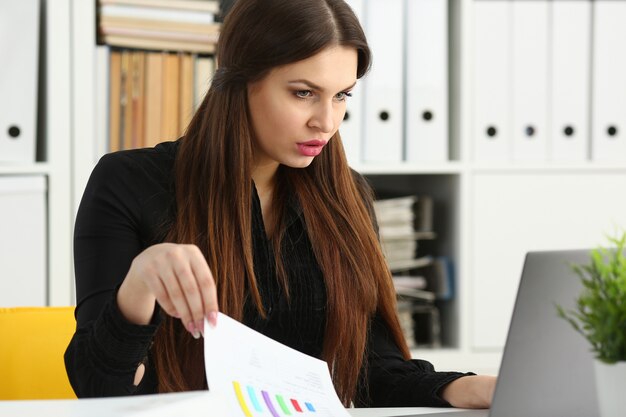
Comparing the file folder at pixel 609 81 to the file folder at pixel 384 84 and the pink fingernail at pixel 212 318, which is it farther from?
the pink fingernail at pixel 212 318

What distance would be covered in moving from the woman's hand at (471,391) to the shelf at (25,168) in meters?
1.11

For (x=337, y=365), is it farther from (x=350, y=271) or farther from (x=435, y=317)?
(x=435, y=317)

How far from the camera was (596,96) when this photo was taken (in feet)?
6.98

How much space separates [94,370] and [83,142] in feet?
3.18

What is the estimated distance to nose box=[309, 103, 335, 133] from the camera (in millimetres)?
1269

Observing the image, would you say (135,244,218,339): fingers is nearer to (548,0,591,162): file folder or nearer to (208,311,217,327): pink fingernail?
(208,311,217,327): pink fingernail

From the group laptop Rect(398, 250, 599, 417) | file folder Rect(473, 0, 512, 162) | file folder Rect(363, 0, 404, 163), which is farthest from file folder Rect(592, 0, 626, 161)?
laptop Rect(398, 250, 599, 417)

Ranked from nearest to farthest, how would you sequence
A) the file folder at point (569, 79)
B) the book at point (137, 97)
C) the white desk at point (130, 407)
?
the white desk at point (130, 407), the book at point (137, 97), the file folder at point (569, 79)

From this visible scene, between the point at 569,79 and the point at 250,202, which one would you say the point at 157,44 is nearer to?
the point at 250,202

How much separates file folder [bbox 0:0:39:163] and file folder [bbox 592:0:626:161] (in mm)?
1222

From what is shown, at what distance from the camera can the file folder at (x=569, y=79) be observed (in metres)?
2.11

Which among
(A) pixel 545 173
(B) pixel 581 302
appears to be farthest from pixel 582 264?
(A) pixel 545 173

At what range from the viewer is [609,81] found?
84.0 inches

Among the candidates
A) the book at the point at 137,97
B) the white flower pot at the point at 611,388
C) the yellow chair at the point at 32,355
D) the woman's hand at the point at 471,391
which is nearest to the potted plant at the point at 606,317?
the white flower pot at the point at 611,388
